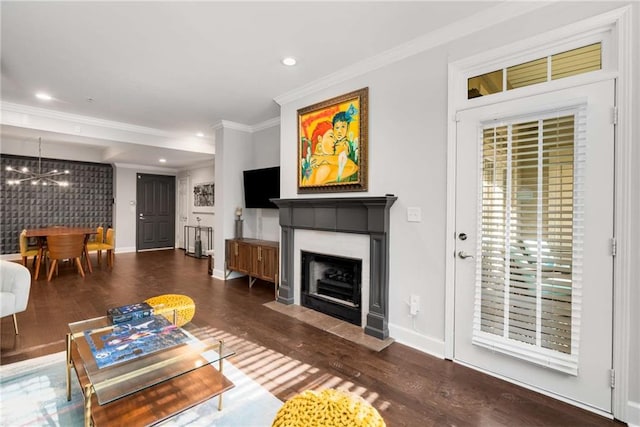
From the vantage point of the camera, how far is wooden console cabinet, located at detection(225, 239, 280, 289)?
439 cm

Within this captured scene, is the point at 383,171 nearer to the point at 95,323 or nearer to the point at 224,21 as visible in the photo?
the point at 224,21

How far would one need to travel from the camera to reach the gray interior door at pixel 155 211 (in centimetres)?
857

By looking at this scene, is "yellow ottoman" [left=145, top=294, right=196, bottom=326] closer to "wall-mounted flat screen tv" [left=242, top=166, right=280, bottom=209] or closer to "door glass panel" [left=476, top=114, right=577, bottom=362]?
"wall-mounted flat screen tv" [left=242, top=166, right=280, bottom=209]

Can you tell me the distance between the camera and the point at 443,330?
102 inches

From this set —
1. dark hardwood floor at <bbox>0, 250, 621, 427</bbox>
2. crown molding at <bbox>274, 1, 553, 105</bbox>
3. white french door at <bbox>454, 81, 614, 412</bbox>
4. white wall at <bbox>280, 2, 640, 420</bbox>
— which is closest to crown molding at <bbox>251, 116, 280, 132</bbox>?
crown molding at <bbox>274, 1, 553, 105</bbox>

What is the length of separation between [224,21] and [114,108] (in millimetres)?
3110

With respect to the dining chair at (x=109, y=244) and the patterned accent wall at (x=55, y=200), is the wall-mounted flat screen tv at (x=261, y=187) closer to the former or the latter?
the dining chair at (x=109, y=244)

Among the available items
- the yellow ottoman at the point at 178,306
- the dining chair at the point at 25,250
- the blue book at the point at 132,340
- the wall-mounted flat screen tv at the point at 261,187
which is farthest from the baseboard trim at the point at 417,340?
the dining chair at the point at 25,250

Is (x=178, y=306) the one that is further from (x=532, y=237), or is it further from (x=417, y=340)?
(x=532, y=237)

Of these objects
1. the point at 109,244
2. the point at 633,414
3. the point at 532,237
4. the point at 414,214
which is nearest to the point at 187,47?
the point at 414,214

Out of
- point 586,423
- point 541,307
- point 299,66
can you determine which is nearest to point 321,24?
point 299,66

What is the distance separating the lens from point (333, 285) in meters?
3.59

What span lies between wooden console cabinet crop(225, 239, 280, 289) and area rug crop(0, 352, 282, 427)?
6.93 feet

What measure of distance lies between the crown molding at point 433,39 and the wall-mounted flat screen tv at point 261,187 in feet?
5.14
